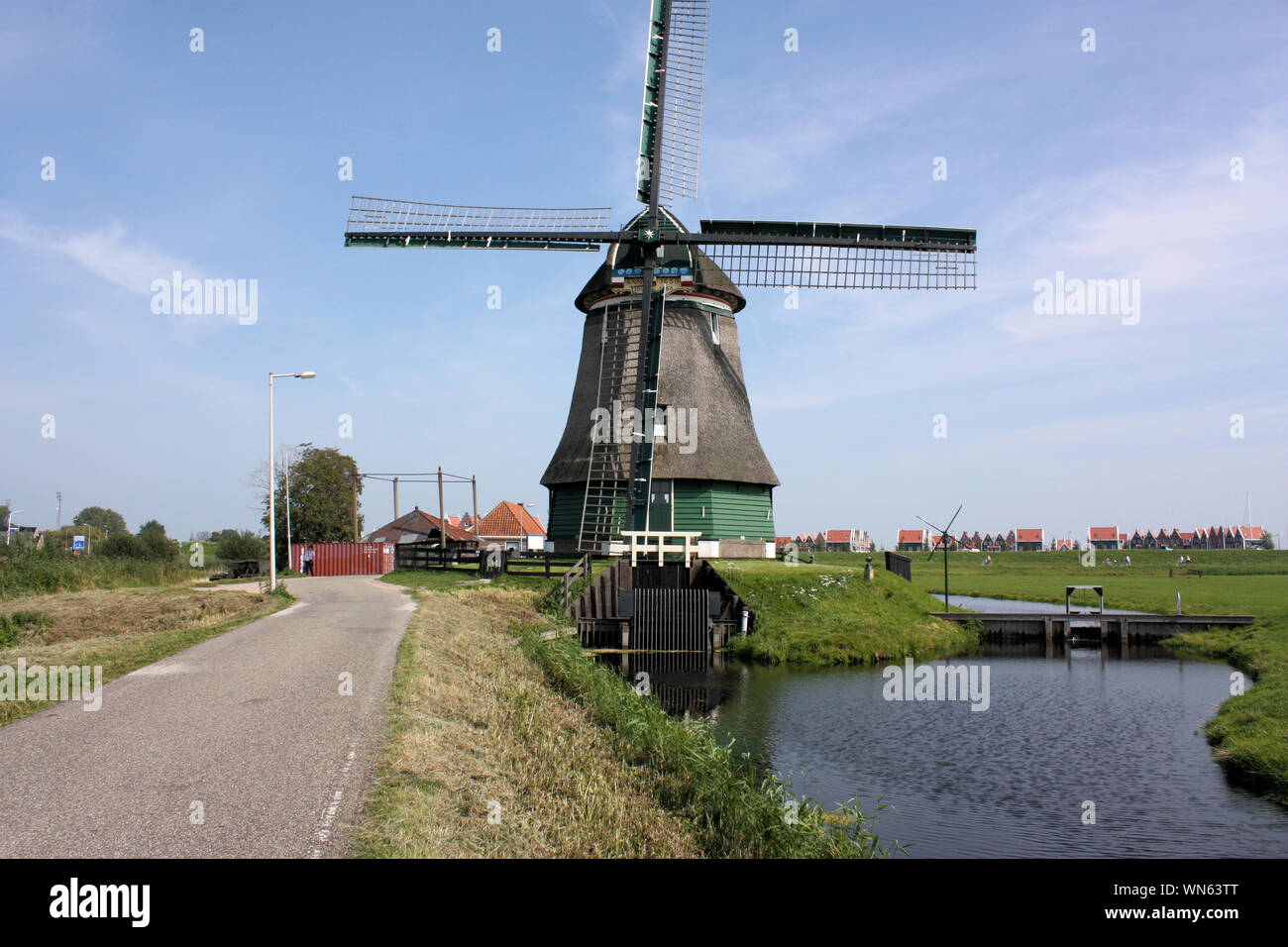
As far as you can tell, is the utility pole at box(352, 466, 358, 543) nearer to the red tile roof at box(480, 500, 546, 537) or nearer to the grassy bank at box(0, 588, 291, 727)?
the red tile roof at box(480, 500, 546, 537)

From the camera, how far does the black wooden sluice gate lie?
25066 mm

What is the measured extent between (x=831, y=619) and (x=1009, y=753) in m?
11.3

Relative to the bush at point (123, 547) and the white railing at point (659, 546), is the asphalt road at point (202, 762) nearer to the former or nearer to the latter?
the white railing at point (659, 546)

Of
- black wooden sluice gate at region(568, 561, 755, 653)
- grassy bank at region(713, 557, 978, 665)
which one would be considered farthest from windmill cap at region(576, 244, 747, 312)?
black wooden sluice gate at region(568, 561, 755, 653)

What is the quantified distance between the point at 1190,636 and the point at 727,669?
16.7m

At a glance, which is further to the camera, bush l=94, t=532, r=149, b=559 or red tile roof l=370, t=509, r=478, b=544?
red tile roof l=370, t=509, r=478, b=544

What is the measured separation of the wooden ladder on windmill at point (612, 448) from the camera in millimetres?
28609

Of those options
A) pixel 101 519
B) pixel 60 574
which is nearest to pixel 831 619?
pixel 60 574

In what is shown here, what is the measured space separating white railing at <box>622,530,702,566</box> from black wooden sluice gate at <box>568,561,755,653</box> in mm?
1397

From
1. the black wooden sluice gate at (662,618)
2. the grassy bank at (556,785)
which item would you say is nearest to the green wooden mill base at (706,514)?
the black wooden sluice gate at (662,618)

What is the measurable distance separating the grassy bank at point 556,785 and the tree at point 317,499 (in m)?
49.5
